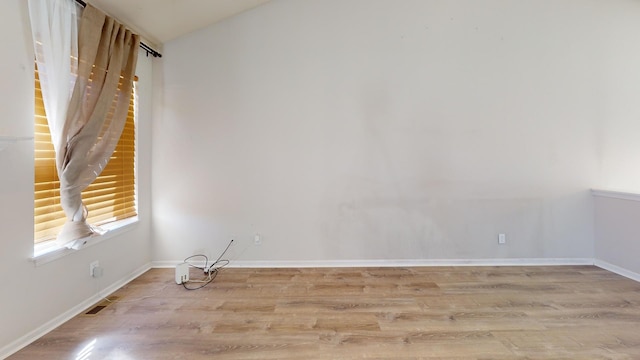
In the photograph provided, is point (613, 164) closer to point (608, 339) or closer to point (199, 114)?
point (608, 339)

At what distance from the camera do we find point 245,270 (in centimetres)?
336

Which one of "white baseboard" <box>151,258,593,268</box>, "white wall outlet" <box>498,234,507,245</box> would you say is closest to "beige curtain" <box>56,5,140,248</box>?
"white baseboard" <box>151,258,593,268</box>

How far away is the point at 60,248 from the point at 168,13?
2.34 metres

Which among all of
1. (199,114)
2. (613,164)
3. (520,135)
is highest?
(199,114)

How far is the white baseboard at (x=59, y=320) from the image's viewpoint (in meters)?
1.88

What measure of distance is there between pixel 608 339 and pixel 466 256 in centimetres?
148

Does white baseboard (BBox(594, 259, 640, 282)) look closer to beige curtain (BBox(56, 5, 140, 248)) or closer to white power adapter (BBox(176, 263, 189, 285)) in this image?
white power adapter (BBox(176, 263, 189, 285))

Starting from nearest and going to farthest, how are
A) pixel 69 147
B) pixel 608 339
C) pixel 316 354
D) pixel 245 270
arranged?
pixel 316 354 < pixel 608 339 < pixel 69 147 < pixel 245 270

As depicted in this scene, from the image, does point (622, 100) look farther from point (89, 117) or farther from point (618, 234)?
point (89, 117)

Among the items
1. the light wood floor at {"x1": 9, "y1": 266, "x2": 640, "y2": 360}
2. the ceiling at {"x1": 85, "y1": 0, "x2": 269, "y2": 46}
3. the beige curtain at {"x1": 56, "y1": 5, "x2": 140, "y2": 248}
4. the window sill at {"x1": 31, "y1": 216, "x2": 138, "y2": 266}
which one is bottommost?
the light wood floor at {"x1": 9, "y1": 266, "x2": 640, "y2": 360}

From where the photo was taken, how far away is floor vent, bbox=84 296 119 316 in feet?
7.88

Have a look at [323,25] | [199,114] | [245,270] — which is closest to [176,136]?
[199,114]

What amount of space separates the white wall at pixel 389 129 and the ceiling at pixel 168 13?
12cm

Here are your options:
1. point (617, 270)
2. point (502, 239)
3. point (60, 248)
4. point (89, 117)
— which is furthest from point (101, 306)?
point (617, 270)
